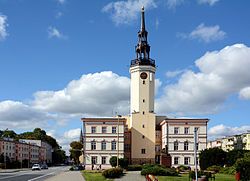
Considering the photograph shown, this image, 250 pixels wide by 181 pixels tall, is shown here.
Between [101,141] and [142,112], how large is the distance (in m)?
10.3

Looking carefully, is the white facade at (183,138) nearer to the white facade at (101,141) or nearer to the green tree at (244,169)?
the white facade at (101,141)

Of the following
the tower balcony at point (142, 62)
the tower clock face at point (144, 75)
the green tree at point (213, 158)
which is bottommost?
the green tree at point (213, 158)

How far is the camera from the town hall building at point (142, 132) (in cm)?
7938

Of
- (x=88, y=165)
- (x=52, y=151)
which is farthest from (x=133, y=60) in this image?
(x=52, y=151)

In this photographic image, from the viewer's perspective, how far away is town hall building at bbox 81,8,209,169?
79.4 m

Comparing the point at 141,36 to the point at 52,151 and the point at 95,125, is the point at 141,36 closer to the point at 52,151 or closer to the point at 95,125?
the point at 95,125

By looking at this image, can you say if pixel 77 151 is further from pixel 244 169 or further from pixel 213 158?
pixel 244 169

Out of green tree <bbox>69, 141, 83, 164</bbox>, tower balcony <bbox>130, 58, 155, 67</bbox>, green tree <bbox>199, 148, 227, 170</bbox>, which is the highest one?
tower balcony <bbox>130, 58, 155, 67</bbox>

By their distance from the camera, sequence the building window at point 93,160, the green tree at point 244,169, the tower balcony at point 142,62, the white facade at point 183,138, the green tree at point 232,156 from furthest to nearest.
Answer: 1. the tower balcony at point 142,62
2. the building window at point 93,160
3. the white facade at point 183,138
4. the green tree at point 232,156
5. the green tree at point 244,169

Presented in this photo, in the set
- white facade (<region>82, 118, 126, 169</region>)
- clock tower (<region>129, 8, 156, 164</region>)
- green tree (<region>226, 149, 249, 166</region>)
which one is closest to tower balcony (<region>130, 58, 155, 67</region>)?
clock tower (<region>129, 8, 156, 164</region>)

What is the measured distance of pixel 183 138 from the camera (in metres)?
79.8

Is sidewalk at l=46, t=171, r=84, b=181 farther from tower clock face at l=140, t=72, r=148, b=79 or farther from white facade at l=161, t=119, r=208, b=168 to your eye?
tower clock face at l=140, t=72, r=148, b=79

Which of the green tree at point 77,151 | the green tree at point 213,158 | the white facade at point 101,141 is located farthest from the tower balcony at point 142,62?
the green tree at point 77,151

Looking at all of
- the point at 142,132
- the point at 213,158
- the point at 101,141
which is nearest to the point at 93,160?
the point at 101,141
